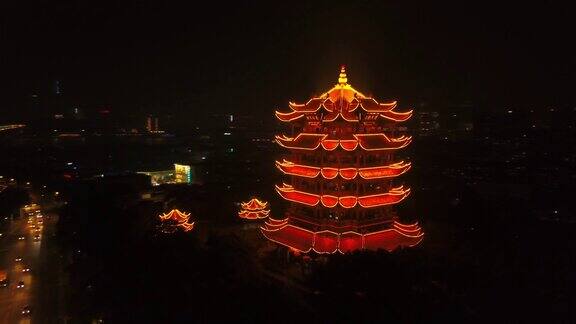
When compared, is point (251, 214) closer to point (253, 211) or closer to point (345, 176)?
point (253, 211)

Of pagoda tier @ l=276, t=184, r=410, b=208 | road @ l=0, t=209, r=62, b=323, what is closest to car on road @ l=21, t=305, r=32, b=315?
road @ l=0, t=209, r=62, b=323

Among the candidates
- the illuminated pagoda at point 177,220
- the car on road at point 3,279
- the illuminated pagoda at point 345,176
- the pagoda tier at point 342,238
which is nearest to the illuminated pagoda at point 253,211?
the illuminated pagoda at point 177,220

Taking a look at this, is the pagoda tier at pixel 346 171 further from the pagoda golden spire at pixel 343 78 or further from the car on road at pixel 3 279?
the car on road at pixel 3 279

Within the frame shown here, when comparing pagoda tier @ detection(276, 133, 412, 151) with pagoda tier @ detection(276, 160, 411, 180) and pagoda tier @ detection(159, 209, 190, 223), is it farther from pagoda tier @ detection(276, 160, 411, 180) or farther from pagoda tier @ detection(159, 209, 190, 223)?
pagoda tier @ detection(159, 209, 190, 223)

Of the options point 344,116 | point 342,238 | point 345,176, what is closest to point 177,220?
point 342,238

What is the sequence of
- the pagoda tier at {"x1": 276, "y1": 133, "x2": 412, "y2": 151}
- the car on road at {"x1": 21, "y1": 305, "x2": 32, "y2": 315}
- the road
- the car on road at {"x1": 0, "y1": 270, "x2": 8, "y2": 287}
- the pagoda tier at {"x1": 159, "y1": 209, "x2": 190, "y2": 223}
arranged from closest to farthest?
the car on road at {"x1": 21, "y1": 305, "x2": 32, "y2": 315}
the pagoda tier at {"x1": 276, "y1": 133, "x2": 412, "y2": 151}
the road
the car on road at {"x1": 0, "y1": 270, "x2": 8, "y2": 287}
the pagoda tier at {"x1": 159, "y1": 209, "x2": 190, "y2": 223}
